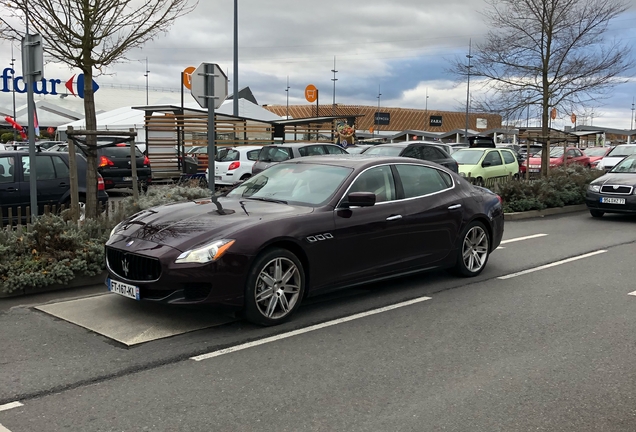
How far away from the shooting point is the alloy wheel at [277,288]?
561 centimetres

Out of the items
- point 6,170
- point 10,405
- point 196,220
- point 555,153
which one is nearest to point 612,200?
point 196,220

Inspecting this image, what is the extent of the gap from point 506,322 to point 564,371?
52.6 inches

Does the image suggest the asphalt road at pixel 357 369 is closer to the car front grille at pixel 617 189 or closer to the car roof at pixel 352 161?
the car roof at pixel 352 161

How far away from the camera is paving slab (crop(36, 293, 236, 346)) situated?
5.45 meters

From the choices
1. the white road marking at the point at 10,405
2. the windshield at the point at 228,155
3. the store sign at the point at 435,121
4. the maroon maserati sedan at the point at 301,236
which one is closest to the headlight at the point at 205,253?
the maroon maserati sedan at the point at 301,236

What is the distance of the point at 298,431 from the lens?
3684mm

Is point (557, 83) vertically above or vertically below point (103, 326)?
above

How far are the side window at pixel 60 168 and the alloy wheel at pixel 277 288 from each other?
23.7ft

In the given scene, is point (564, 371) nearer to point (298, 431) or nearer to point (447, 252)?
point (298, 431)

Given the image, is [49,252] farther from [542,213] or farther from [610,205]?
[542,213]

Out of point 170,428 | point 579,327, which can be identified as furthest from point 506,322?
point 170,428

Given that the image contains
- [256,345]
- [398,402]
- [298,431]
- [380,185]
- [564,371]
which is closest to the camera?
[298,431]

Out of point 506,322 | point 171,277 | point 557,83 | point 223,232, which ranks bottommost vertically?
point 506,322

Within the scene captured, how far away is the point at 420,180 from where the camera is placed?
24.4 feet
